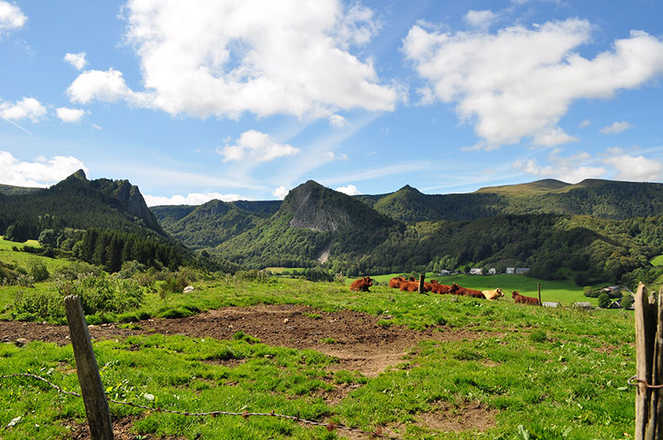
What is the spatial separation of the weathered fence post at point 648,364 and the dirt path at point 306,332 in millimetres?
7601

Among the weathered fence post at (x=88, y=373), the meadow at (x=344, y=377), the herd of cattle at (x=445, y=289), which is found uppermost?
the weathered fence post at (x=88, y=373)

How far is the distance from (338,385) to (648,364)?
7.72m

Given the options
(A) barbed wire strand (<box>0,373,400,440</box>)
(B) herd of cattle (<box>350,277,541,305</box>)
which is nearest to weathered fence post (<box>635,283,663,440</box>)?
(A) barbed wire strand (<box>0,373,400,440</box>)

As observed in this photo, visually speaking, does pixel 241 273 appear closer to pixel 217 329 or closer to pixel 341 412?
pixel 217 329

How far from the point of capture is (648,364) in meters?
4.77

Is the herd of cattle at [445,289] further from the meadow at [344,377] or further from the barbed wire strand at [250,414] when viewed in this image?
the barbed wire strand at [250,414]

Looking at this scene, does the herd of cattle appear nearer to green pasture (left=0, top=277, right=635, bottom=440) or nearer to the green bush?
green pasture (left=0, top=277, right=635, bottom=440)

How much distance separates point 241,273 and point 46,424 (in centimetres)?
4471

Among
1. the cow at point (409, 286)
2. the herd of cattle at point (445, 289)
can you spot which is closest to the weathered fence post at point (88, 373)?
the herd of cattle at point (445, 289)

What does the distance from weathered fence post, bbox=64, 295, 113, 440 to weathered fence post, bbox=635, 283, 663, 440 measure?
8474 mm

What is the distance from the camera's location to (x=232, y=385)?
32.7 feet

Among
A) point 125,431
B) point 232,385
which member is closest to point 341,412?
point 232,385

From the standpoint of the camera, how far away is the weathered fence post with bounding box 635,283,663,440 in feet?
15.4

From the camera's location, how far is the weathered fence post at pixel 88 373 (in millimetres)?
5555
